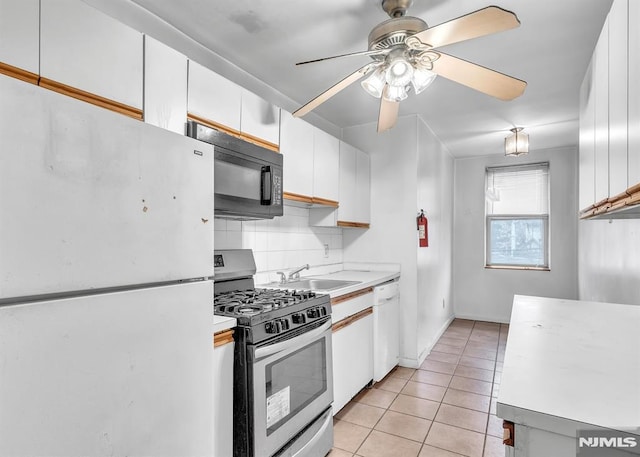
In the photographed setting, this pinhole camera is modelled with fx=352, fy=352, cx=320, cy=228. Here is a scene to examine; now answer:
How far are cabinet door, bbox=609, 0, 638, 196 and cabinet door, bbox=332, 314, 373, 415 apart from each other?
1.75m

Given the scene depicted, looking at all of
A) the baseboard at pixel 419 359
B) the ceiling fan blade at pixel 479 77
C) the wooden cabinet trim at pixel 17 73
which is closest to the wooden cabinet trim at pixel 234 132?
the wooden cabinet trim at pixel 17 73

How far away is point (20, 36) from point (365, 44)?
171 centimetres

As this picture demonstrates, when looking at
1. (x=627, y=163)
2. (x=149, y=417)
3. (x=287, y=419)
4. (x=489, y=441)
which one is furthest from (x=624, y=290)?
(x=149, y=417)

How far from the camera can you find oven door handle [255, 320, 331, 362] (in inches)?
62.6

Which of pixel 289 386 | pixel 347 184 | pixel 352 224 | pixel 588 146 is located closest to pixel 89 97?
pixel 289 386

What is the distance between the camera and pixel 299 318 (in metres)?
1.86

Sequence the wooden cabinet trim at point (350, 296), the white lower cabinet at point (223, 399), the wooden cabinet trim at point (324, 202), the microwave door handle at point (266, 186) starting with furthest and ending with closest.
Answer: the wooden cabinet trim at point (324, 202)
the wooden cabinet trim at point (350, 296)
the microwave door handle at point (266, 186)
the white lower cabinet at point (223, 399)

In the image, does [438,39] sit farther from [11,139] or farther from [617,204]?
[11,139]

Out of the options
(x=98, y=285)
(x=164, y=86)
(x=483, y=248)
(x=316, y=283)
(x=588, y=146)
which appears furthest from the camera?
(x=483, y=248)

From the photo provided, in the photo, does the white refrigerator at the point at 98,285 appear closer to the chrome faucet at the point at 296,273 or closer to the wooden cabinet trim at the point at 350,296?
the wooden cabinet trim at the point at 350,296

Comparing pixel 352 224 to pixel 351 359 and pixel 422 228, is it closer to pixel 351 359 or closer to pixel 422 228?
pixel 422 228

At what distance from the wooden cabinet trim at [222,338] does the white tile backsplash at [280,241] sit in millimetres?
856

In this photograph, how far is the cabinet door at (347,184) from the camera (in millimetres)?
3211

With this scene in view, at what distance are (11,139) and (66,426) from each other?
0.68 m
